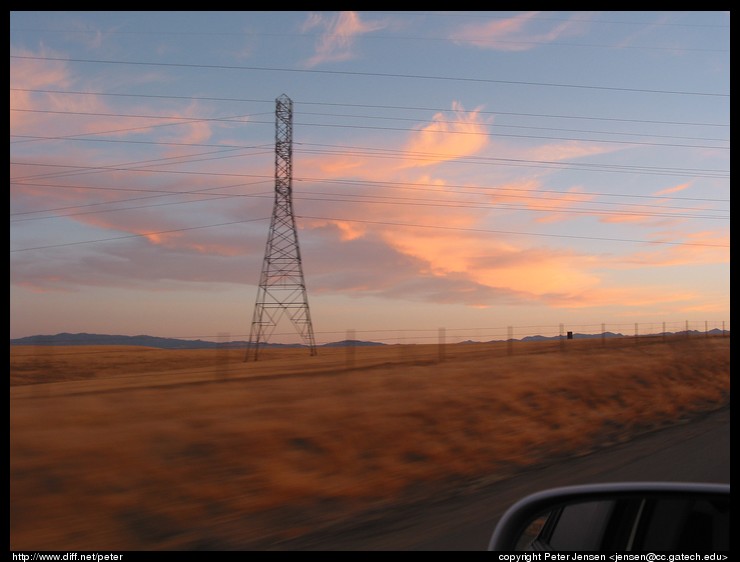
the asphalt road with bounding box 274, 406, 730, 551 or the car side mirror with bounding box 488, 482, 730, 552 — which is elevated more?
the car side mirror with bounding box 488, 482, 730, 552

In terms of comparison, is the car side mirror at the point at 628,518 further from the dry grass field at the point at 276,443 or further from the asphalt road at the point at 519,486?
the dry grass field at the point at 276,443

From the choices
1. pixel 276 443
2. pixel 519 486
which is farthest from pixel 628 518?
pixel 276 443

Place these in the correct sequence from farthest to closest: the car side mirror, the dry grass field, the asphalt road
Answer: the dry grass field < the asphalt road < the car side mirror

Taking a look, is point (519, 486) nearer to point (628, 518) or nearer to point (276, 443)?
point (276, 443)

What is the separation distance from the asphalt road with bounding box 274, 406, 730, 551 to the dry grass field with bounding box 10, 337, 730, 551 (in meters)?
0.50

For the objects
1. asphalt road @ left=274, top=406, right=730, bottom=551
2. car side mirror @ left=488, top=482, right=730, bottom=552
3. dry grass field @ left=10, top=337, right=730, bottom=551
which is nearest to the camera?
car side mirror @ left=488, top=482, right=730, bottom=552

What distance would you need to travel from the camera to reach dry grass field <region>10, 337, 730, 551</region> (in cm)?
765

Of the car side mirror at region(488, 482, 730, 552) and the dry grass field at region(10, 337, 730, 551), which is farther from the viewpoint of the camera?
the dry grass field at region(10, 337, 730, 551)

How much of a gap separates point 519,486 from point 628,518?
664cm

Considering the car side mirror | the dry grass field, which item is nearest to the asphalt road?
the dry grass field

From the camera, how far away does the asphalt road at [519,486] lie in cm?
686

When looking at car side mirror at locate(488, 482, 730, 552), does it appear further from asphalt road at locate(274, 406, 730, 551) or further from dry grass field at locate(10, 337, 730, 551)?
dry grass field at locate(10, 337, 730, 551)

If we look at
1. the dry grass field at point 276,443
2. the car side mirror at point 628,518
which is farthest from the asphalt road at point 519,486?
the car side mirror at point 628,518

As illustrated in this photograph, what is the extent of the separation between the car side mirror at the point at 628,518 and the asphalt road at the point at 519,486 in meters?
3.33
